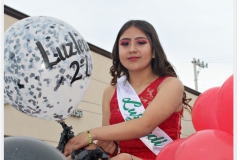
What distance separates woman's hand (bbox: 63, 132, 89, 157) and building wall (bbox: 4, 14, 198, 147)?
670 cm

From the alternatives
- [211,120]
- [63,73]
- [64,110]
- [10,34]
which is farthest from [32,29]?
[211,120]

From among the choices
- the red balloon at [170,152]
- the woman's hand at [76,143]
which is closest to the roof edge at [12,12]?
the woman's hand at [76,143]

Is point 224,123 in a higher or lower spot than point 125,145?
higher

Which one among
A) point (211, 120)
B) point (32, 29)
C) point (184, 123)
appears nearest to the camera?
point (32, 29)

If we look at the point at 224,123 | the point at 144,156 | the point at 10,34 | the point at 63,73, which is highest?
the point at 10,34

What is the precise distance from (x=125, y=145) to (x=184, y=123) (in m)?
11.5

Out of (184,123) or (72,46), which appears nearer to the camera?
(72,46)

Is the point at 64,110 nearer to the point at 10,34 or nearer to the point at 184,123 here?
the point at 10,34

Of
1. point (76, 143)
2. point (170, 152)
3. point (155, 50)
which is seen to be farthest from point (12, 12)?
point (170, 152)

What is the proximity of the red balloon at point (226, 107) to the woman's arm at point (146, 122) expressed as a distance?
440 mm

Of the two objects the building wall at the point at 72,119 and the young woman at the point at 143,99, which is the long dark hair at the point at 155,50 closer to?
the young woman at the point at 143,99

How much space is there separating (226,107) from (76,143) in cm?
78

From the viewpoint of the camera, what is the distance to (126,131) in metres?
2.38

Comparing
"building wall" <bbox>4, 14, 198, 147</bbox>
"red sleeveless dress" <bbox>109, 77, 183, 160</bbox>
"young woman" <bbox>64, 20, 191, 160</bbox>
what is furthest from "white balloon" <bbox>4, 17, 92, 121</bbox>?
Answer: "building wall" <bbox>4, 14, 198, 147</bbox>
